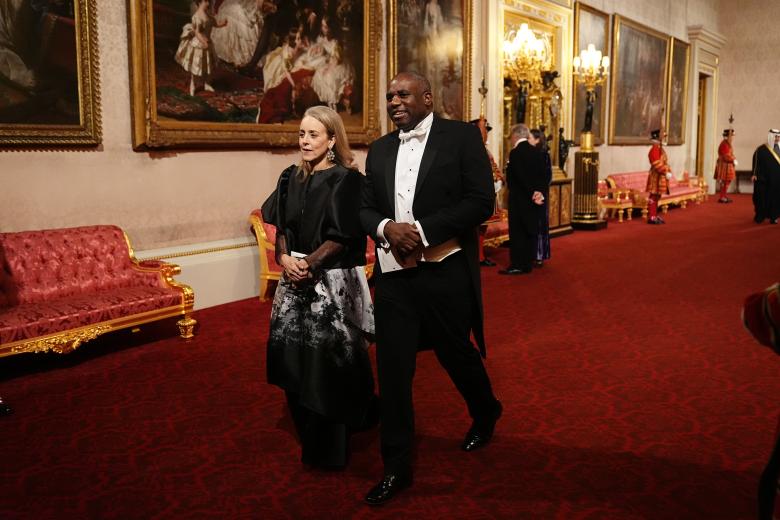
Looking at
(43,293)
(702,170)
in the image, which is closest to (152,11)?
(43,293)

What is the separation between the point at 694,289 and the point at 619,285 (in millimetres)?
744

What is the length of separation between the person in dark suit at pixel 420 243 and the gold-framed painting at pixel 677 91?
1753cm

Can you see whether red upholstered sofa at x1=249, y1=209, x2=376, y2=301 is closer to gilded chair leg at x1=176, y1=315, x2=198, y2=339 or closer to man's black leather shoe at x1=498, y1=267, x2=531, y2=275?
gilded chair leg at x1=176, y1=315, x2=198, y2=339

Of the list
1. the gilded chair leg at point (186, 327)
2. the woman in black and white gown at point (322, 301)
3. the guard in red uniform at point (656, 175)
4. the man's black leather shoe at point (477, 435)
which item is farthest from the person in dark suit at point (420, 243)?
the guard in red uniform at point (656, 175)

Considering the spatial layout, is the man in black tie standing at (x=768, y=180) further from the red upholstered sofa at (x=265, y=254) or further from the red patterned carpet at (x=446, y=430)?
the red upholstered sofa at (x=265, y=254)

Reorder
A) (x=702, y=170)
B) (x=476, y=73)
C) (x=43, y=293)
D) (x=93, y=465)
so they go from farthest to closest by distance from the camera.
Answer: (x=702, y=170)
(x=476, y=73)
(x=43, y=293)
(x=93, y=465)

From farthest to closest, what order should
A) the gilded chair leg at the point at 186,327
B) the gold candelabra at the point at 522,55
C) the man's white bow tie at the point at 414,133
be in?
1. the gold candelabra at the point at 522,55
2. the gilded chair leg at the point at 186,327
3. the man's white bow tie at the point at 414,133

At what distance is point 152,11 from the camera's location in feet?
20.4

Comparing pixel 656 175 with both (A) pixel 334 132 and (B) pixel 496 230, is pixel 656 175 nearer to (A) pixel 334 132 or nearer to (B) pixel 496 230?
(B) pixel 496 230

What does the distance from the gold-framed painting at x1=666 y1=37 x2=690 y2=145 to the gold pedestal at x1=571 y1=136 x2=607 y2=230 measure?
6658 mm

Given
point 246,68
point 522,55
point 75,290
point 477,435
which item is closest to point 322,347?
point 477,435

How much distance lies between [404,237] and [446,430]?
1325 millimetres

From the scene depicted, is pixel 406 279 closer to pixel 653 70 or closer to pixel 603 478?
pixel 603 478

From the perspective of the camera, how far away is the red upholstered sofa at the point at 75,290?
188 inches
